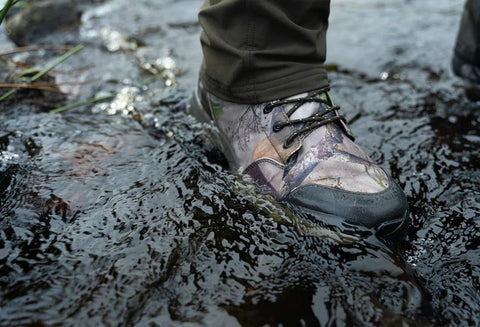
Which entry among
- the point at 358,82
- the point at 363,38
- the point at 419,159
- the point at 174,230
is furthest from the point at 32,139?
the point at 363,38

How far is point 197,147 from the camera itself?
1.88 meters

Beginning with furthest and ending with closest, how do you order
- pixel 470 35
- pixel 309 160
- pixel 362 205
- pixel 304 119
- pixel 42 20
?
pixel 42 20 < pixel 470 35 < pixel 304 119 < pixel 309 160 < pixel 362 205

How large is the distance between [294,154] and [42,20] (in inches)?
134

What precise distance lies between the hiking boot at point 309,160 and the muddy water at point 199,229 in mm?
70

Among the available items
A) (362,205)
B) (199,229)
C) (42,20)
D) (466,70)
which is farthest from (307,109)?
(42,20)

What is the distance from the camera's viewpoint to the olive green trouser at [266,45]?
154 centimetres

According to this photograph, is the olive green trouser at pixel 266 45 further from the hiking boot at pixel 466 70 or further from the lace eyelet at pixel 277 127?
the hiking boot at pixel 466 70

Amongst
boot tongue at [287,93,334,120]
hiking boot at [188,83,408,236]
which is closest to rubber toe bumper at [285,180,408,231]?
hiking boot at [188,83,408,236]

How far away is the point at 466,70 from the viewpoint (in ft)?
8.74

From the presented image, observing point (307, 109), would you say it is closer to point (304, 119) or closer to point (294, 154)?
point (304, 119)

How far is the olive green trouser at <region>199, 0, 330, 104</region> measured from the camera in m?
1.54

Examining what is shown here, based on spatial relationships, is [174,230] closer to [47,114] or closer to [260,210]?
[260,210]

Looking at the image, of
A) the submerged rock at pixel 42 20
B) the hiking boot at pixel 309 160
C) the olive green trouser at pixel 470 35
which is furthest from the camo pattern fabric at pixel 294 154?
the submerged rock at pixel 42 20

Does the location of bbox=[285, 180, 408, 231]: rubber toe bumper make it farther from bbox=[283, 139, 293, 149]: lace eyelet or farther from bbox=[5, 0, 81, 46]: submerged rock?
bbox=[5, 0, 81, 46]: submerged rock
